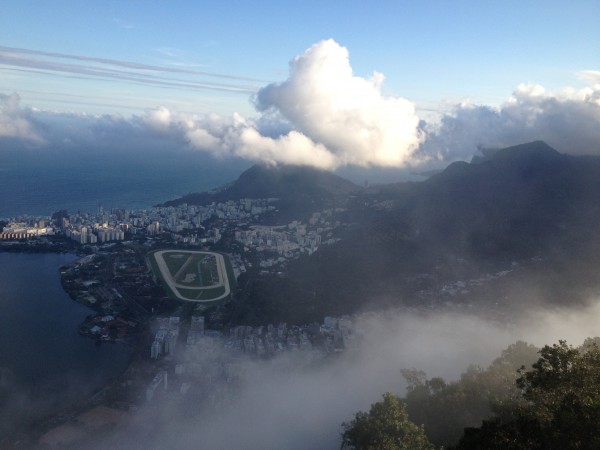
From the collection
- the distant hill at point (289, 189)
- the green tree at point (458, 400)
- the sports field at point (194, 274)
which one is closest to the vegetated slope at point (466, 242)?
the sports field at point (194, 274)

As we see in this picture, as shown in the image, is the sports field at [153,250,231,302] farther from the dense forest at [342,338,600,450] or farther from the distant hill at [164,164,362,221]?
the dense forest at [342,338,600,450]

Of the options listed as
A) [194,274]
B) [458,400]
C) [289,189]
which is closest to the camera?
[458,400]

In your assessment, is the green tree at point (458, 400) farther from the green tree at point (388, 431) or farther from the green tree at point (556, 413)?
the green tree at point (556, 413)

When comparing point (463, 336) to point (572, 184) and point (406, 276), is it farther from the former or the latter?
point (572, 184)

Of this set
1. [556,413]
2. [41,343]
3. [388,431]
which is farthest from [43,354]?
[556,413]

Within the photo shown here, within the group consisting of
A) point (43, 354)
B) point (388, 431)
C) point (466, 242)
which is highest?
point (466, 242)

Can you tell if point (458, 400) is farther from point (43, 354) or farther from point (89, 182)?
point (89, 182)

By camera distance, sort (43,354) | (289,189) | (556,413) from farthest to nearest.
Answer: (289,189) → (43,354) → (556,413)

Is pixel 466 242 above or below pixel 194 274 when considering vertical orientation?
above
